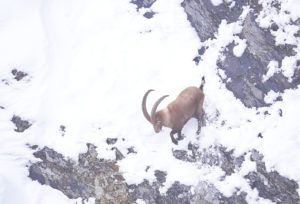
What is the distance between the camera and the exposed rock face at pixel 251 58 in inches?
307

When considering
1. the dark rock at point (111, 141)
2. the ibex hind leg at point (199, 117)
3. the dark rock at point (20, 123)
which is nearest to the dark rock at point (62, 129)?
the dark rock at point (20, 123)

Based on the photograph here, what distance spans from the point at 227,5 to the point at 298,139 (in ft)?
12.5

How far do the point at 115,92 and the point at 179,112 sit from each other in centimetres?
220

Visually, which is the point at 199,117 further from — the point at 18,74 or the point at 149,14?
the point at 18,74

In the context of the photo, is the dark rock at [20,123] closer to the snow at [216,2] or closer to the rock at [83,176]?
the rock at [83,176]

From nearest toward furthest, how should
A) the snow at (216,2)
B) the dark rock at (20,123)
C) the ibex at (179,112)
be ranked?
1. the ibex at (179,112)
2. the snow at (216,2)
3. the dark rock at (20,123)

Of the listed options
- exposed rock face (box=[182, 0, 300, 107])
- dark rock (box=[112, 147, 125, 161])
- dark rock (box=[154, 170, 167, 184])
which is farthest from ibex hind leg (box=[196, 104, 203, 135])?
dark rock (box=[112, 147, 125, 161])

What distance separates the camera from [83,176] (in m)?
8.99

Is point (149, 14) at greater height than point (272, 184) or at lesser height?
greater

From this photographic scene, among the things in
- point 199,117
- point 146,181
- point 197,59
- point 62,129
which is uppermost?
point 197,59

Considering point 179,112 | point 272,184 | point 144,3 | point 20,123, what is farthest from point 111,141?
point 144,3

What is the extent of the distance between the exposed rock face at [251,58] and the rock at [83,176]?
3460 millimetres

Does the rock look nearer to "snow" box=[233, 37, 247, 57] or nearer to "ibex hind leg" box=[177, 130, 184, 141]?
"ibex hind leg" box=[177, 130, 184, 141]

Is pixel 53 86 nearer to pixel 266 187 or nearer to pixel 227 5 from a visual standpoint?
pixel 227 5
